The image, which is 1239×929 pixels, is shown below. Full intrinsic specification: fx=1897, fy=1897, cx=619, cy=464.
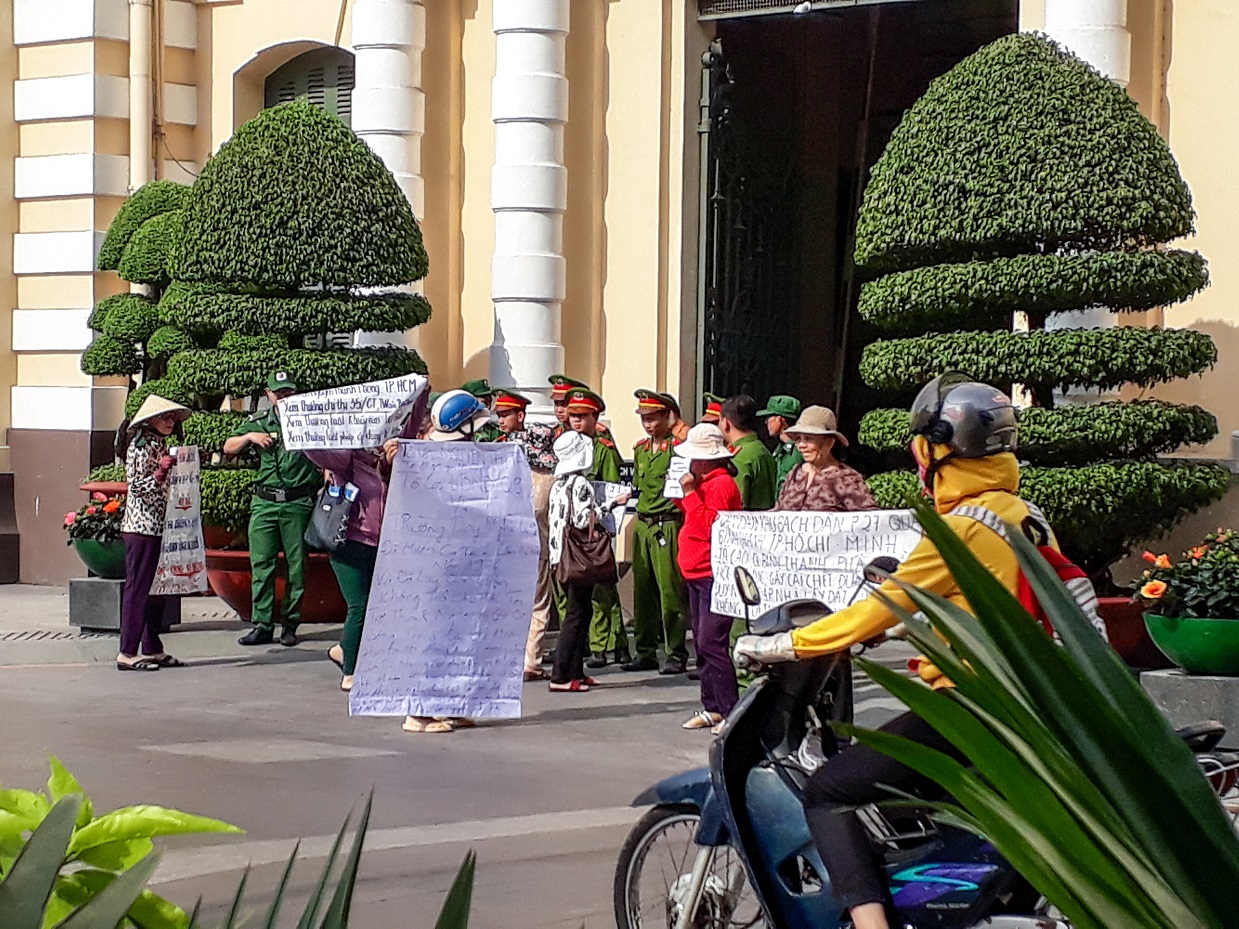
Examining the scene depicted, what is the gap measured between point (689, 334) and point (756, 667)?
957 centimetres

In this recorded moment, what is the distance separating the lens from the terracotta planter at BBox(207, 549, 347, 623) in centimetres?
1295

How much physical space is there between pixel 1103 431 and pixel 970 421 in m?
5.95

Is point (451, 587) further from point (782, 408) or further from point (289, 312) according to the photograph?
point (289, 312)

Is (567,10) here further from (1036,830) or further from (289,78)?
(1036,830)

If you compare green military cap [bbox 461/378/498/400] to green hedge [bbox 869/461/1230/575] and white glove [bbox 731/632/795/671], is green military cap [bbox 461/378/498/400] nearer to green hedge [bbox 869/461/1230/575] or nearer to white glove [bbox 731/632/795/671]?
green hedge [bbox 869/461/1230/575]

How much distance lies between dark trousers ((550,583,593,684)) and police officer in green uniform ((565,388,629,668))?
63cm

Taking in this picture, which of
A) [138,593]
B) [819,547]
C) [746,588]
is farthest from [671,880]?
[138,593]

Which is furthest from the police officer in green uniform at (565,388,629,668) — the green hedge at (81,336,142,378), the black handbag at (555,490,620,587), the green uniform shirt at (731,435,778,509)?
the green hedge at (81,336,142,378)

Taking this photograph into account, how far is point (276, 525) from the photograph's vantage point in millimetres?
12344

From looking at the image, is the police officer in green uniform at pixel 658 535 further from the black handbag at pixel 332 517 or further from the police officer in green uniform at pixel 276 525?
the police officer in green uniform at pixel 276 525

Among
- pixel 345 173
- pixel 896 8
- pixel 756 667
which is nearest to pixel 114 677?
pixel 345 173

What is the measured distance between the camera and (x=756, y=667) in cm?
455

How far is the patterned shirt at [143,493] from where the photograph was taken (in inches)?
433

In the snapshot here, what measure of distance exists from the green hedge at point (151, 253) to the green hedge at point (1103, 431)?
248 inches
